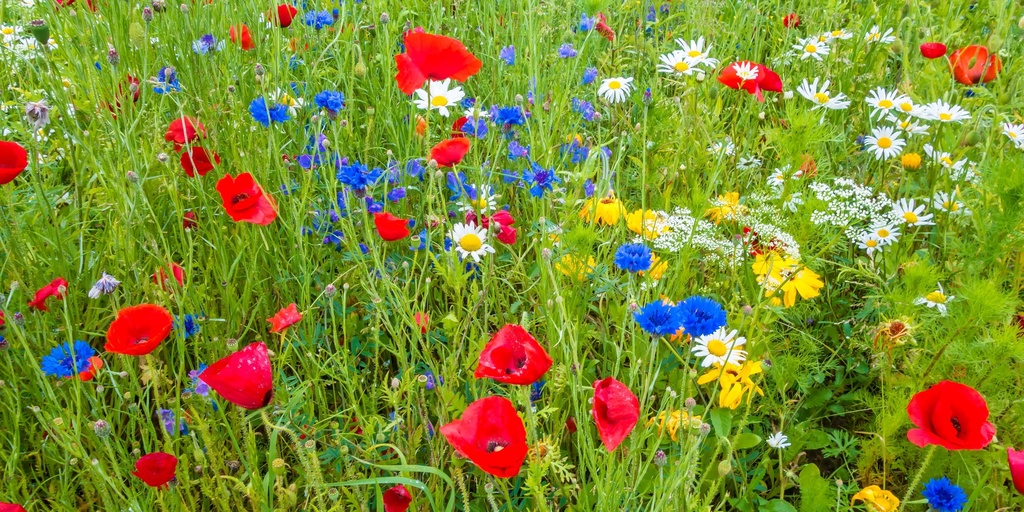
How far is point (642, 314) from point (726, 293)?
64 cm

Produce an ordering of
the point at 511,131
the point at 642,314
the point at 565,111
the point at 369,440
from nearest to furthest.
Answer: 1. the point at 642,314
2. the point at 369,440
3. the point at 511,131
4. the point at 565,111

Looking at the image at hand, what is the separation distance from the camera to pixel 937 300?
133 cm

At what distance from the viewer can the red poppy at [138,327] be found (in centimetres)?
100

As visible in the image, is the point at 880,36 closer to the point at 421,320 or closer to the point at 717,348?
the point at 717,348

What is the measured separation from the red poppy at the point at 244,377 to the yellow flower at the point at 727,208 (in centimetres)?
96

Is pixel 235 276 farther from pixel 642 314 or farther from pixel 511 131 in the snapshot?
pixel 642 314

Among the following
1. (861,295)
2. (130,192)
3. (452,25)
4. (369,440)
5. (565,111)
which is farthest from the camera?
(452,25)

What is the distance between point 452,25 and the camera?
252 cm

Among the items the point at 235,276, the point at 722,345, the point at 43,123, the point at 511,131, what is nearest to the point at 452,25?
the point at 511,131

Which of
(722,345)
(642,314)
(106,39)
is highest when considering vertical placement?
(106,39)

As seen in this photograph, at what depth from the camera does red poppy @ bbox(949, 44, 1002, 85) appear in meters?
1.78

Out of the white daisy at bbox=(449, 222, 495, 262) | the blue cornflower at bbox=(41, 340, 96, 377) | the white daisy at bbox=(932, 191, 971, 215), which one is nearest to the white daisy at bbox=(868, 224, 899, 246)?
the white daisy at bbox=(932, 191, 971, 215)

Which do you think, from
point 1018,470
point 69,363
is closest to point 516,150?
point 69,363

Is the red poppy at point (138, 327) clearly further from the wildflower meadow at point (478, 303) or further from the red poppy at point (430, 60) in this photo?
the red poppy at point (430, 60)
